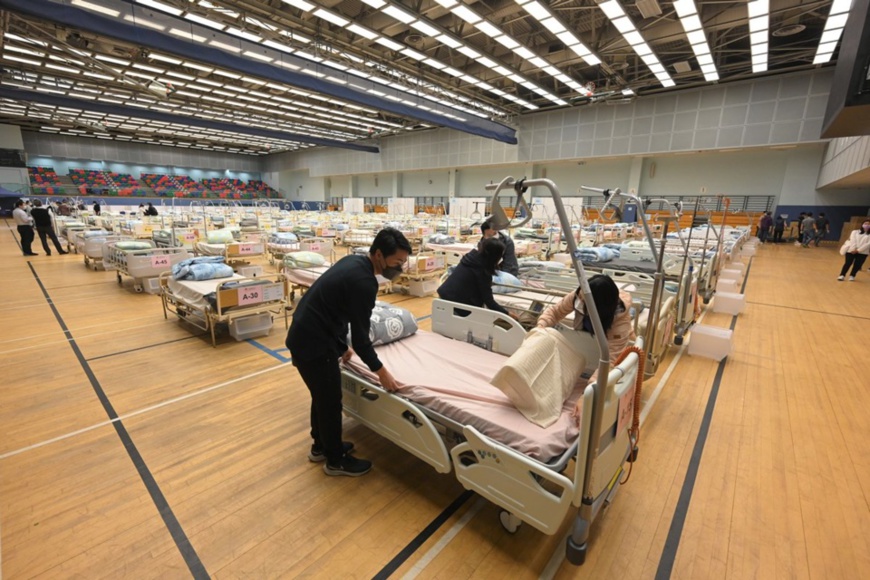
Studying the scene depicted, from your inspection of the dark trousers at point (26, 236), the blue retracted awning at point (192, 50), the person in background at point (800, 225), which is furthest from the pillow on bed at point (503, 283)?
the person in background at point (800, 225)

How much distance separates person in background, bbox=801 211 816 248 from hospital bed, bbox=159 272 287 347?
20.4 meters

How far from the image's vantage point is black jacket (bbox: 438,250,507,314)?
127 inches

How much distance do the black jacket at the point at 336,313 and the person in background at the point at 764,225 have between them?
65.8 ft

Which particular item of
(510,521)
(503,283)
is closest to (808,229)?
(503,283)

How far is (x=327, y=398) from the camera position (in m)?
2.24

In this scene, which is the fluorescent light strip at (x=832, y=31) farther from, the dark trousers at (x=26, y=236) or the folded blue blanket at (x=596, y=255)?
the dark trousers at (x=26, y=236)

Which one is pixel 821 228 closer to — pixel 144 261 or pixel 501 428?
pixel 501 428

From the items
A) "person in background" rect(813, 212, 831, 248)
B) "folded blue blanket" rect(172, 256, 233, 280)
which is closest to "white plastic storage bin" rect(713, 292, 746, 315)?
"folded blue blanket" rect(172, 256, 233, 280)

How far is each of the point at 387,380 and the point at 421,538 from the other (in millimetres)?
847

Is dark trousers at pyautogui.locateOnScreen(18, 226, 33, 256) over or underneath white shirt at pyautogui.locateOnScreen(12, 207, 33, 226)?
underneath

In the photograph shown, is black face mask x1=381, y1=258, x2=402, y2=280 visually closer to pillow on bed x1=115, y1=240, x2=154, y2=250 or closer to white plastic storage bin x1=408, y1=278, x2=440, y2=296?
white plastic storage bin x1=408, y1=278, x2=440, y2=296

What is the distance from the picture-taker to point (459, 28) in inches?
396

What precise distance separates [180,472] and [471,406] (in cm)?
198

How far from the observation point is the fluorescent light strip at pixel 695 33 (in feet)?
26.6
